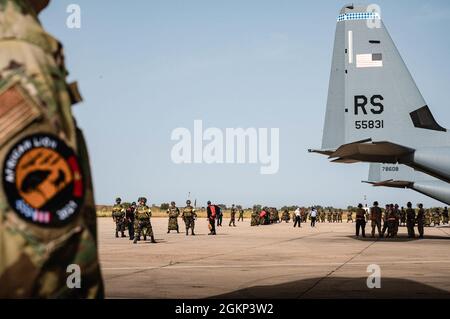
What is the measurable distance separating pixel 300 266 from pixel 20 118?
35.4ft

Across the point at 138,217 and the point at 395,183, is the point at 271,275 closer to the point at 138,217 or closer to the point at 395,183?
the point at 138,217

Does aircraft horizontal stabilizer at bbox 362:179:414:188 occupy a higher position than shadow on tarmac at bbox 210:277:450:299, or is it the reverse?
aircraft horizontal stabilizer at bbox 362:179:414:188

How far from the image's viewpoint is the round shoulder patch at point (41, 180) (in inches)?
70.7

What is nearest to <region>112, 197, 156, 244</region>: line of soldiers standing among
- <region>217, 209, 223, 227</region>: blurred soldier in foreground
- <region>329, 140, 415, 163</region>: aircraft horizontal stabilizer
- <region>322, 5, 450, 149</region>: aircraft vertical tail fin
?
<region>329, 140, 415, 163</region>: aircraft horizontal stabilizer

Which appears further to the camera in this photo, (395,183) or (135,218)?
(395,183)

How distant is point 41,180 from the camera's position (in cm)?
183

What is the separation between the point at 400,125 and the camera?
22250mm

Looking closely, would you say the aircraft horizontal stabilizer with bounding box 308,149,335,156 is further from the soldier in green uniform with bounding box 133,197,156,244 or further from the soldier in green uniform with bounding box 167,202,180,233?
the soldier in green uniform with bounding box 167,202,180,233

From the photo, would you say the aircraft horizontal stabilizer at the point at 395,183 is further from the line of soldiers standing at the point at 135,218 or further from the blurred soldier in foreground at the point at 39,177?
the blurred soldier in foreground at the point at 39,177

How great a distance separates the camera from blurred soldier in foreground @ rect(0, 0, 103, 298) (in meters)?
1.80

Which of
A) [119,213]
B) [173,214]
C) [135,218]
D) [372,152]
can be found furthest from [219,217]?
[372,152]

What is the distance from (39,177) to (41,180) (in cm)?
1

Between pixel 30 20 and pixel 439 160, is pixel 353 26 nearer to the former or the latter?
pixel 439 160
